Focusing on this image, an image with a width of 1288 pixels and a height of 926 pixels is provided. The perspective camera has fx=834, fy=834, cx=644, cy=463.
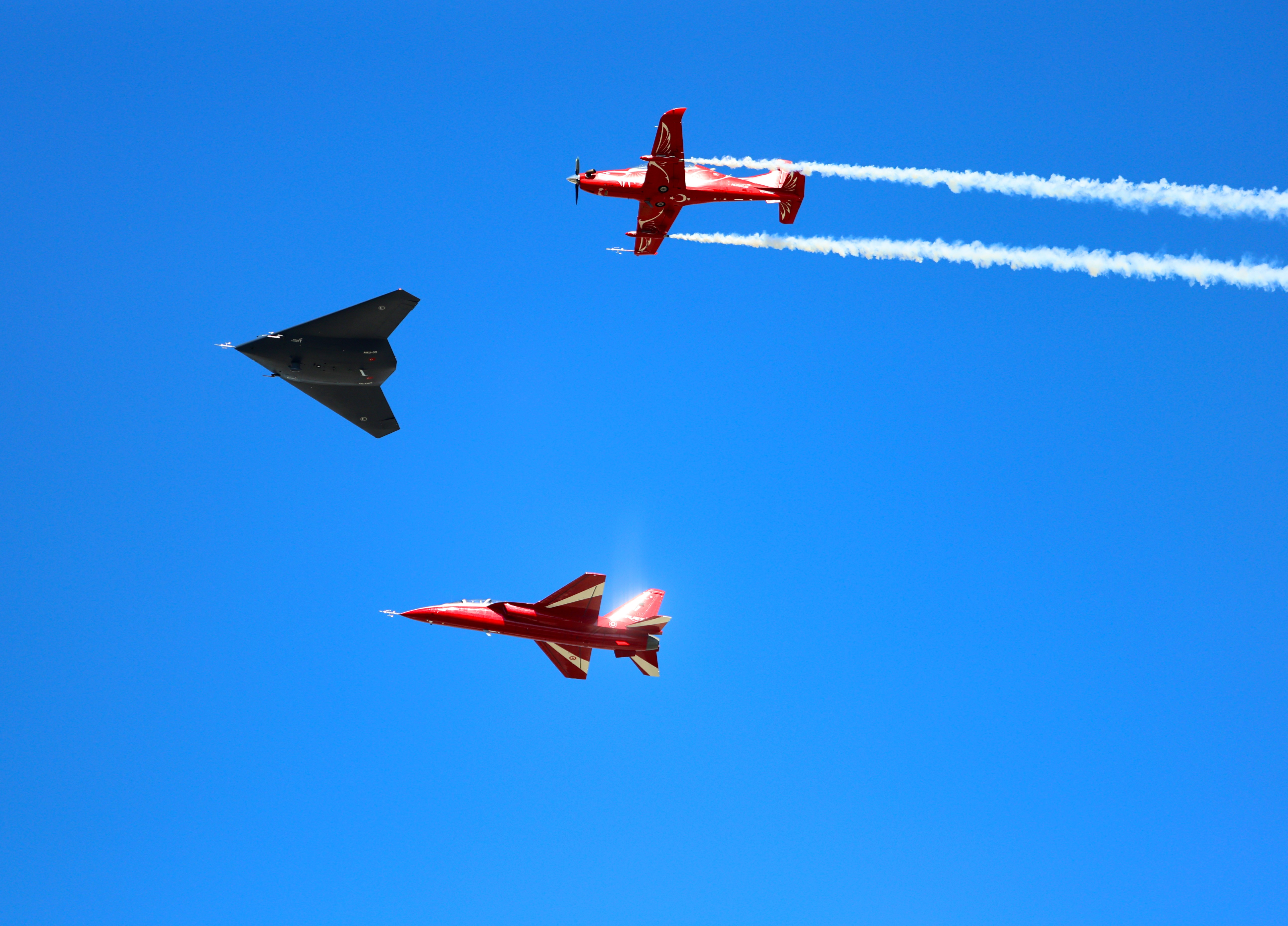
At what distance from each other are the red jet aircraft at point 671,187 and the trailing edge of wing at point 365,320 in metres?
16.5

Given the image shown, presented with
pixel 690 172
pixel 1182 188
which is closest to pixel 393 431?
pixel 690 172

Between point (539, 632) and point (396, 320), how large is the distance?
68.7 ft

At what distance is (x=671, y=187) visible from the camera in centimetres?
5475

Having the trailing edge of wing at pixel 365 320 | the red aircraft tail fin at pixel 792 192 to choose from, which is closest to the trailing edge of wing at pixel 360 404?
the trailing edge of wing at pixel 365 320

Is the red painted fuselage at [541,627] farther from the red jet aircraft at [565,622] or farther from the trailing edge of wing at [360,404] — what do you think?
the trailing edge of wing at [360,404]

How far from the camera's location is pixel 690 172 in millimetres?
57000

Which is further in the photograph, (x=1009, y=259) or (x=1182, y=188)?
(x=1009, y=259)

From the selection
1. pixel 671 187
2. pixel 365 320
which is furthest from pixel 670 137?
pixel 365 320

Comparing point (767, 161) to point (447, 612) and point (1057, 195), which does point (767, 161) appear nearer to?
point (1057, 195)

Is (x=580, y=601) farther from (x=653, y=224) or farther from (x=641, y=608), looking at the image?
(x=653, y=224)

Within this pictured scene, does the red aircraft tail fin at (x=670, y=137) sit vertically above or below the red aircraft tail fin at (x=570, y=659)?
above

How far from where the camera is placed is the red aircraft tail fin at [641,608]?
58375 millimetres

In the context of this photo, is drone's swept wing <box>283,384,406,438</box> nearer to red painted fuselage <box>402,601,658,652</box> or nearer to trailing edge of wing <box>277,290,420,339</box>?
trailing edge of wing <box>277,290,420,339</box>

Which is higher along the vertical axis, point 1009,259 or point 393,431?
point 1009,259
